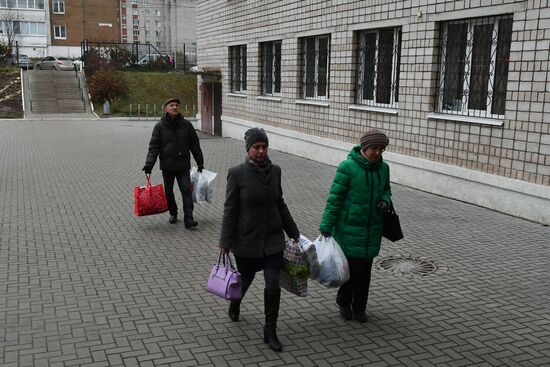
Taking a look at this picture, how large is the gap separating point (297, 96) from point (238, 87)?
5.50 meters

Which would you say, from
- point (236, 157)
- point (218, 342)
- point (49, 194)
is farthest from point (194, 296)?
point (236, 157)

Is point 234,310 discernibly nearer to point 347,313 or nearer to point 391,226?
point 347,313

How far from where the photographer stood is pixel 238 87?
68.3ft

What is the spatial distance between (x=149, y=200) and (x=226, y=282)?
12.7 ft

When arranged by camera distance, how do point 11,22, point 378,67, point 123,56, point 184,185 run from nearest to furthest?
point 184,185 < point 378,67 < point 123,56 < point 11,22

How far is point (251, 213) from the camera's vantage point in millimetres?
4465

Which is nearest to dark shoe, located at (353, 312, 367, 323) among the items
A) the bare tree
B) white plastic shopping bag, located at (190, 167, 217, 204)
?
white plastic shopping bag, located at (190, 167, 217, 204)

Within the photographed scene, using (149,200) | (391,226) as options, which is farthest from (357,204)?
(149,200)

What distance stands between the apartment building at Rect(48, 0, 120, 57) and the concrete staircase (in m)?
37.0

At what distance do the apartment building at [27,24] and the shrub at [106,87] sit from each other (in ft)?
130

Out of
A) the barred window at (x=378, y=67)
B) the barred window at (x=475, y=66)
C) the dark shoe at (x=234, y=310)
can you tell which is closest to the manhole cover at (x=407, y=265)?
the dark shoe at (x=234, y=310)

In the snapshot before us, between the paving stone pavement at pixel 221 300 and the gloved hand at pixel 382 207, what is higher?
→ the gloved hand at pixel 382 207

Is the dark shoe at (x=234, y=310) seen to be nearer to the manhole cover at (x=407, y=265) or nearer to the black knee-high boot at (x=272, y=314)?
the black knee-high boot at (x=272, y=314)

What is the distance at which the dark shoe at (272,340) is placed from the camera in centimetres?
445
